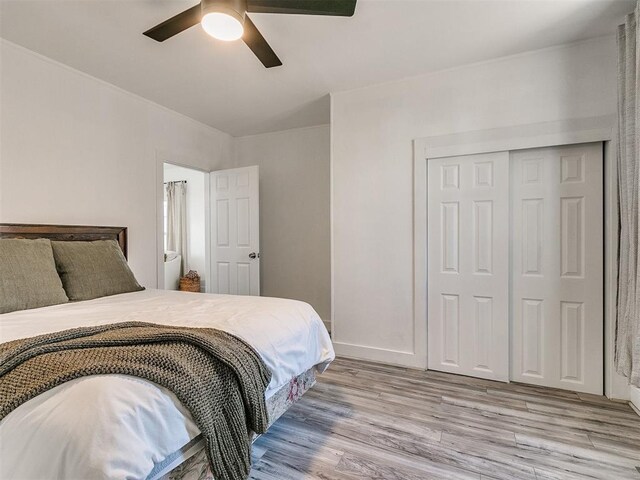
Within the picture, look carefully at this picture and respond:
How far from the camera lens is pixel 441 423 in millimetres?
1965

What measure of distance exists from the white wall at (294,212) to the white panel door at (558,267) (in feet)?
7.02

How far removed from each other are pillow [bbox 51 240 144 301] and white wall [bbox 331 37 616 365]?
1857 mm

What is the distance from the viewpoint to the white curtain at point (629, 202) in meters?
1.77

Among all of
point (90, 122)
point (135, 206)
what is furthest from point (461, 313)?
point (90, 122)

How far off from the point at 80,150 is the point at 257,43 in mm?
1910

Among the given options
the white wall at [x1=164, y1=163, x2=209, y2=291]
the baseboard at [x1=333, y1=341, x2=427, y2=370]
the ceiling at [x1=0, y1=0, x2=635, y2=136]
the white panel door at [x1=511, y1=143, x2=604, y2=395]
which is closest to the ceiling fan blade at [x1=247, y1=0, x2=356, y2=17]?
the ceiling at [x1=0, y1=0, x2=635, y2=136]

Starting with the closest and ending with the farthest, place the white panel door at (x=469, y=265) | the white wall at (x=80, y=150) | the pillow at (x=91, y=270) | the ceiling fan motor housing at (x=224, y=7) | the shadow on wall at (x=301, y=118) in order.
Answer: the ceiling fan motor housing at (x=224, y=7) → the pillow at (x=91, y=270) → the white wall at (x=80, y=150) → the white panel door at (x=469, y=265) → the shadow on wall at (x=301, y=118)

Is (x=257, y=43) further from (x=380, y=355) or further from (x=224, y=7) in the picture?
(x=380, y=355)

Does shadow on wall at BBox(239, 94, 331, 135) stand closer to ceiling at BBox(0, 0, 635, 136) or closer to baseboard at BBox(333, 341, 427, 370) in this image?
ceiling at BBox(0, 0, 635, 136)

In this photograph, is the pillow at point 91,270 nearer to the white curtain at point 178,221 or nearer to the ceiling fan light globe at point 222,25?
the ceiling fan light globe at point 222,25

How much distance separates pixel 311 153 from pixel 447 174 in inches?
75.6

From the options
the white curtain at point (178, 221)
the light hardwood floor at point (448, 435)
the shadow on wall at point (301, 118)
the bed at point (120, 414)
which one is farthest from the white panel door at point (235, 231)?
the bed at point (120, 414)

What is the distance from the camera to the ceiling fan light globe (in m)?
1.59

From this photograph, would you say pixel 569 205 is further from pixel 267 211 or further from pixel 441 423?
pixel 267 211
